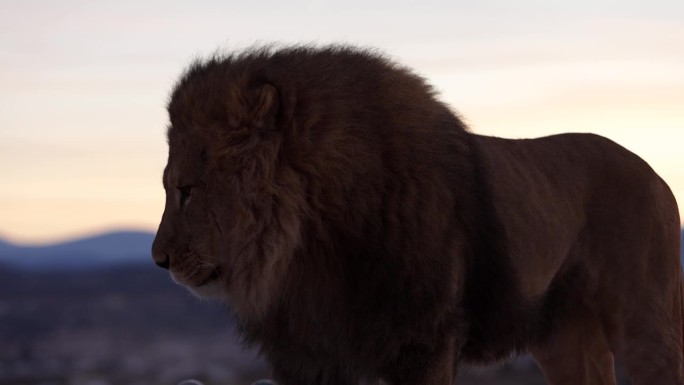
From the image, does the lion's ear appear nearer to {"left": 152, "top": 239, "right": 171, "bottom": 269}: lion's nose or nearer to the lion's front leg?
{"left": 152, "top": 239, "right": 171, "bottom": 269}: lion's nose

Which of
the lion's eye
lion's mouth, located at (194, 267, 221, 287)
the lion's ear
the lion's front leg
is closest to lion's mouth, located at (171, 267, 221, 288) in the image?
lion's mouth, located at (194, 267, 221, 287)

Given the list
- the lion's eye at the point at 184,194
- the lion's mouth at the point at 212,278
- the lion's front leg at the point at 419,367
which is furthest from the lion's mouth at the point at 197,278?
the lion's front leg at the point at 419,367

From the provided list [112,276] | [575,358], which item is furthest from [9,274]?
[575,358]

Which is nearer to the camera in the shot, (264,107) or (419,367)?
(264,107)

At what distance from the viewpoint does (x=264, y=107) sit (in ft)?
14.9

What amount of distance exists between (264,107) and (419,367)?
1.07 metres

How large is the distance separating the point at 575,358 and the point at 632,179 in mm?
868

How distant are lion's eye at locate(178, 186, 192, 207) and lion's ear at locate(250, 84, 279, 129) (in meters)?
0.32

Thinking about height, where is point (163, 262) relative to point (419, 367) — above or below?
above

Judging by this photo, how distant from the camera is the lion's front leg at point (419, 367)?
15.3ft

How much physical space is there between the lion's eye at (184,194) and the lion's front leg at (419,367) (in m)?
0.93

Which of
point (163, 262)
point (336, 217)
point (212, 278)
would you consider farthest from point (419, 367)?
point (163, 262)

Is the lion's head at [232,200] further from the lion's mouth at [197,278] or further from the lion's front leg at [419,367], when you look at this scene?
the lion's front leg at [419,367]

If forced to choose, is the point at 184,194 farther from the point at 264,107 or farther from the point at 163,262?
the point at 264,107
